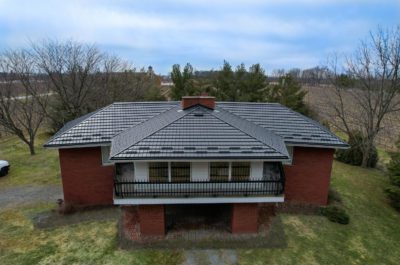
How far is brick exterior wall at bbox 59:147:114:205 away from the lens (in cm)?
1500

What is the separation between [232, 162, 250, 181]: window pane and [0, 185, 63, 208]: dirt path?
37.7 feet

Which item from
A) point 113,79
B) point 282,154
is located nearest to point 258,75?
point 113,79

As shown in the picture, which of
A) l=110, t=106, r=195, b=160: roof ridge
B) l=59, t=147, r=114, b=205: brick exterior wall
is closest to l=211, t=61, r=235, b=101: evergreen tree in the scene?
l=110, t=106, r=195, b=160: roof ridge

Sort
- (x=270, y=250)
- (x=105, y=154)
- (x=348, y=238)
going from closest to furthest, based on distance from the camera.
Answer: (x=270, y=250) → (x=348, y=238) → (x=105, y=154)

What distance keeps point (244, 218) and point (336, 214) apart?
553cm

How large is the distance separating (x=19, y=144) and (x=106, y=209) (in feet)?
68.7

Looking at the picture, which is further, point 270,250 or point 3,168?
point 3,168

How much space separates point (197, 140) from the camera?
1268 centimetres

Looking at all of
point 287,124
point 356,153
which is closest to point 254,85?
point 356,153

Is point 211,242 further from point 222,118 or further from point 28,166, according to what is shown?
point 28,166

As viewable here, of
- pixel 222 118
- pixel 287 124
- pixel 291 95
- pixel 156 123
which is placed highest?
pixel 291 95

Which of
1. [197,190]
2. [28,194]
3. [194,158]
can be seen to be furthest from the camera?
[28,194]

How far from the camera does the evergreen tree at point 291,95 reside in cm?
3450

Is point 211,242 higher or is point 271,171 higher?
point 271,171
